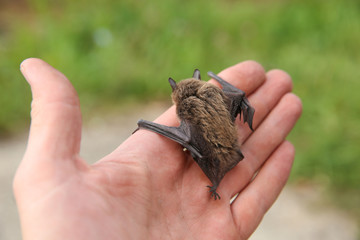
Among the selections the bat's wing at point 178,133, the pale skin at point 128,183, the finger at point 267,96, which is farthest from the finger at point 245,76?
the bat's wing at point 178,133

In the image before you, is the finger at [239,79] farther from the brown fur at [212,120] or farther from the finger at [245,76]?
the brown fur at [212,120]

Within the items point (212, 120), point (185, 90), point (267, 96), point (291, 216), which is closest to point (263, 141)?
point (267, 96)

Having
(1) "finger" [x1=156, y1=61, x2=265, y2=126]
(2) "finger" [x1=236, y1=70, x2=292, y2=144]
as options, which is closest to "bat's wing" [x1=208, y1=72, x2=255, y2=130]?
(2) "finger" [x1=236, y1=70, x2=292, y2=144]

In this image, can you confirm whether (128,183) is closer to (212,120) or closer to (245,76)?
(212,120)

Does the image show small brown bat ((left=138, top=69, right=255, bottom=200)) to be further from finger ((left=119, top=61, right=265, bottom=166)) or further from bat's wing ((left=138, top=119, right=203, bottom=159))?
finger ((left=119, top=61, right=265, bottom=166))

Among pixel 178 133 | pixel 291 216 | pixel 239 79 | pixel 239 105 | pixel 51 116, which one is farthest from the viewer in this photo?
pixel 291 216

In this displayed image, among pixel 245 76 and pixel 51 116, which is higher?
pixel 51 116

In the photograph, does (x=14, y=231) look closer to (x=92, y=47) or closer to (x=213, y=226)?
(x=213, y=226)
